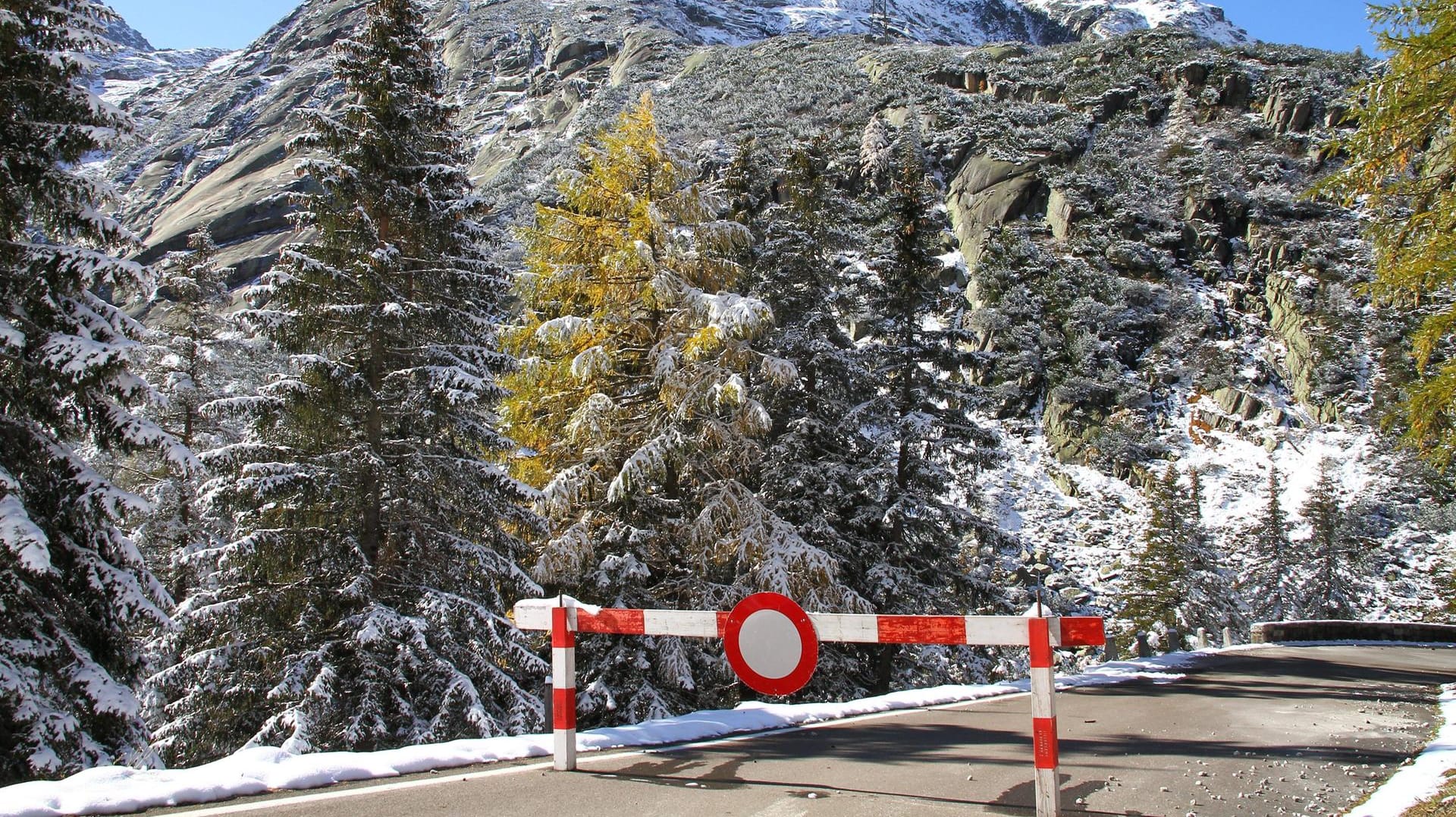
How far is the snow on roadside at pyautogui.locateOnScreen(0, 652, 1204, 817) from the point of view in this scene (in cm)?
372

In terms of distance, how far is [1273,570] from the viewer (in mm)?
35719

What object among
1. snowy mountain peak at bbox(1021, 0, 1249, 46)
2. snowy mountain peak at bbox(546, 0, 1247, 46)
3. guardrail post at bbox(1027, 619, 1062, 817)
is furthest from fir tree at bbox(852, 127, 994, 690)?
snowy mountain peak at bbox(1021, 0, 1249, 46)

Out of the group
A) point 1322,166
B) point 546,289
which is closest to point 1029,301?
point 1322,166

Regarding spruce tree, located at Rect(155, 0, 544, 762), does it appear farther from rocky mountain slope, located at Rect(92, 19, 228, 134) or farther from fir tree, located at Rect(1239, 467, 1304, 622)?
rocky mountain slope, located at Rect(92, 19, 228, 134)

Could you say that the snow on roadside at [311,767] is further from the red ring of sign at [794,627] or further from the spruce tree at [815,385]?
the spruce tree at [815,385]

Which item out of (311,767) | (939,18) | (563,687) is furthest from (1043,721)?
(939,18)

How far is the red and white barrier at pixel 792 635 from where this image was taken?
3.75 meters

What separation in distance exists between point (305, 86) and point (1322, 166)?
417 ft

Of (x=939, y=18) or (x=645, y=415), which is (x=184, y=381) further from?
(x=939, y=18)

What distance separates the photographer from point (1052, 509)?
41625 mm

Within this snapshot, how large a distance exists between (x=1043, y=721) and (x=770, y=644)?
4.58 feet

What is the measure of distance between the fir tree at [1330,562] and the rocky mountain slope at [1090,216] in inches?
42.9

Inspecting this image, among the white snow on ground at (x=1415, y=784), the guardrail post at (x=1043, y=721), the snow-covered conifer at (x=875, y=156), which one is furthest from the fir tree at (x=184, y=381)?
the snow-covered conifer at (x=875, y=156)

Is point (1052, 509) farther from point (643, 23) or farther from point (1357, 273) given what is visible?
point (643, 23)
